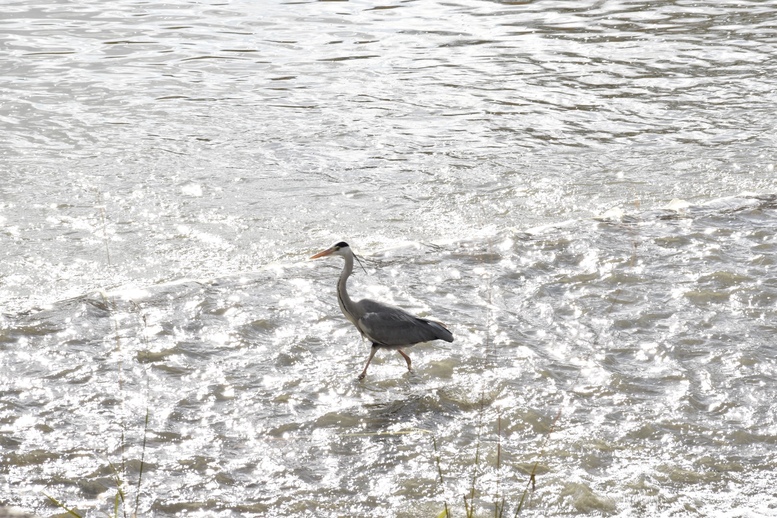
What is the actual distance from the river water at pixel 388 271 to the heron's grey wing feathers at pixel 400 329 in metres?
0.32

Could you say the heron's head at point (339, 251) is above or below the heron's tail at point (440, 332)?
above

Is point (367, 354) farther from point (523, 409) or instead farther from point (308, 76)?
point (308, 76)

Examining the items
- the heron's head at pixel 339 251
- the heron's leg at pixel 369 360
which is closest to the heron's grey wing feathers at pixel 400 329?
the heron's leg at pixel 369 360

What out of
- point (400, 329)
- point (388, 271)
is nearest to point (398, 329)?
point (400, 329)

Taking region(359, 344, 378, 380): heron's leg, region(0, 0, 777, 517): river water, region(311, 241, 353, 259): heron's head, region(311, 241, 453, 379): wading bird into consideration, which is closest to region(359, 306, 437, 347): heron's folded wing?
region(311, 241, 453, 379): wading bird

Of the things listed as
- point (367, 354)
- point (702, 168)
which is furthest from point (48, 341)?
point (702, 168)

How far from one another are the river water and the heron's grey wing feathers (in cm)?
32

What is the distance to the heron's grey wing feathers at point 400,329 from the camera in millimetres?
6453

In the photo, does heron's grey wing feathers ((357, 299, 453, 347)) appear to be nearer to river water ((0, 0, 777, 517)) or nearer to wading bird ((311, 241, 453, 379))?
Answer: wading bird ((311, 241, 453, 379))

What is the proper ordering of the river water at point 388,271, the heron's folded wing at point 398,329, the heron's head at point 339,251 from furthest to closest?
1. the heron's head at point 339,251
2. the heron's folded wing at point 398,329
3. the river water at point 388,271

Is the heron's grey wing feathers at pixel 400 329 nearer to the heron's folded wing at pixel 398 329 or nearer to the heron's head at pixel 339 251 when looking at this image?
the heron's folded wing at pixel 398 329

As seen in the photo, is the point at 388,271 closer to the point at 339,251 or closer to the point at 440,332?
the point at 339,251

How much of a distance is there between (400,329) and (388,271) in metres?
1.84

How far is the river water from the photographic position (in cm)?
545
